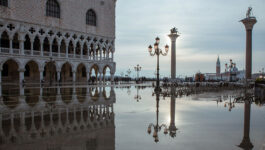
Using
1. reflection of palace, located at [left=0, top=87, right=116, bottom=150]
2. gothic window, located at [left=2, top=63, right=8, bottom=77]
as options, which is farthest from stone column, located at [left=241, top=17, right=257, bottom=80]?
gothic window, located at [left=2, top=63, right=8, bottom=77]

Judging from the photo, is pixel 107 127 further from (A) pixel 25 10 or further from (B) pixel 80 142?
(A) pixel 25 10

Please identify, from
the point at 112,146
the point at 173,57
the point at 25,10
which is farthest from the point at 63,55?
the point at 112,146

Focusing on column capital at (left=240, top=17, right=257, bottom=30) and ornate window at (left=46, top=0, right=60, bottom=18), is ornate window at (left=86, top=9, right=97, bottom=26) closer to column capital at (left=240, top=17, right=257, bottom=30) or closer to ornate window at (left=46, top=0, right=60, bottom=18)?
ornate window at (left=46, top=0, right=60, bottom=18)

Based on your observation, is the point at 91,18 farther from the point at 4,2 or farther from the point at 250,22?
the point at 250,22

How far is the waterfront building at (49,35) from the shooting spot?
31470 millimetres

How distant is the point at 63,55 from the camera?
125 feet

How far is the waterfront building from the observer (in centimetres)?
3147

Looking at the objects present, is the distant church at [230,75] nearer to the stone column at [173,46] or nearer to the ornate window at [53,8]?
the stone column at [173,46]

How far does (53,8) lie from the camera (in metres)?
36.4

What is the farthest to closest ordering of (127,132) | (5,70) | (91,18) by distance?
1. (91,18)
2. (5,70)
3. (127,132)

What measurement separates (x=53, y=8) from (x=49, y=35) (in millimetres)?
4566

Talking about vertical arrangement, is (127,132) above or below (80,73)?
below

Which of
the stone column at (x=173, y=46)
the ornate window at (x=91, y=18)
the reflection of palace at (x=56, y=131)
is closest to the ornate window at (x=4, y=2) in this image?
the ornate window at (x=91, y=18)

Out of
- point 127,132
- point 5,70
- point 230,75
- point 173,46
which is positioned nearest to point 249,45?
point 173,46
